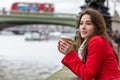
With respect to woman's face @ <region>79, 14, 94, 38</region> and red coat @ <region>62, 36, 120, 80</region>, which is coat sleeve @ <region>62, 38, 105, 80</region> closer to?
red coat @ <region>62, 36, 120, 80</region>

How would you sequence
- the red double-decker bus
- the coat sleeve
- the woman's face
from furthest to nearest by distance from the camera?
the red double-decker bus → the woman's face → the coat sleeve

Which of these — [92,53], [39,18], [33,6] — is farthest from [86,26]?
[33,6]

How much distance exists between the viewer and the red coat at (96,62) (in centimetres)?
235

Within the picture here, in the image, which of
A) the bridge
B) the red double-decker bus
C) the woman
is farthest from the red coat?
the red double-decker bus

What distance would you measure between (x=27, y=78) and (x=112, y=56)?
11.9 m

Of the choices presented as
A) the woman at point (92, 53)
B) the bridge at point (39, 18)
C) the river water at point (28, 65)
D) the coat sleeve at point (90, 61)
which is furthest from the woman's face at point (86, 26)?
the bridge at point (39, 18)

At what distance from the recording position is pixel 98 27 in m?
2.49

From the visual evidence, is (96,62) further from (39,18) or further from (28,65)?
(39,18)

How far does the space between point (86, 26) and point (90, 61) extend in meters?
0.24

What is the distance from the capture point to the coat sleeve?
235cm

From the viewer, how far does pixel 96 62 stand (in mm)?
2359

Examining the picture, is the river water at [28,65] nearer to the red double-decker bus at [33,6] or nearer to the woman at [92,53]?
the woman at [92,53]

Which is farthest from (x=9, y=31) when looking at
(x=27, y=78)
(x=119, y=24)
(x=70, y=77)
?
(x=70, y=77)

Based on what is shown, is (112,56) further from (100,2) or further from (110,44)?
(100,2)
